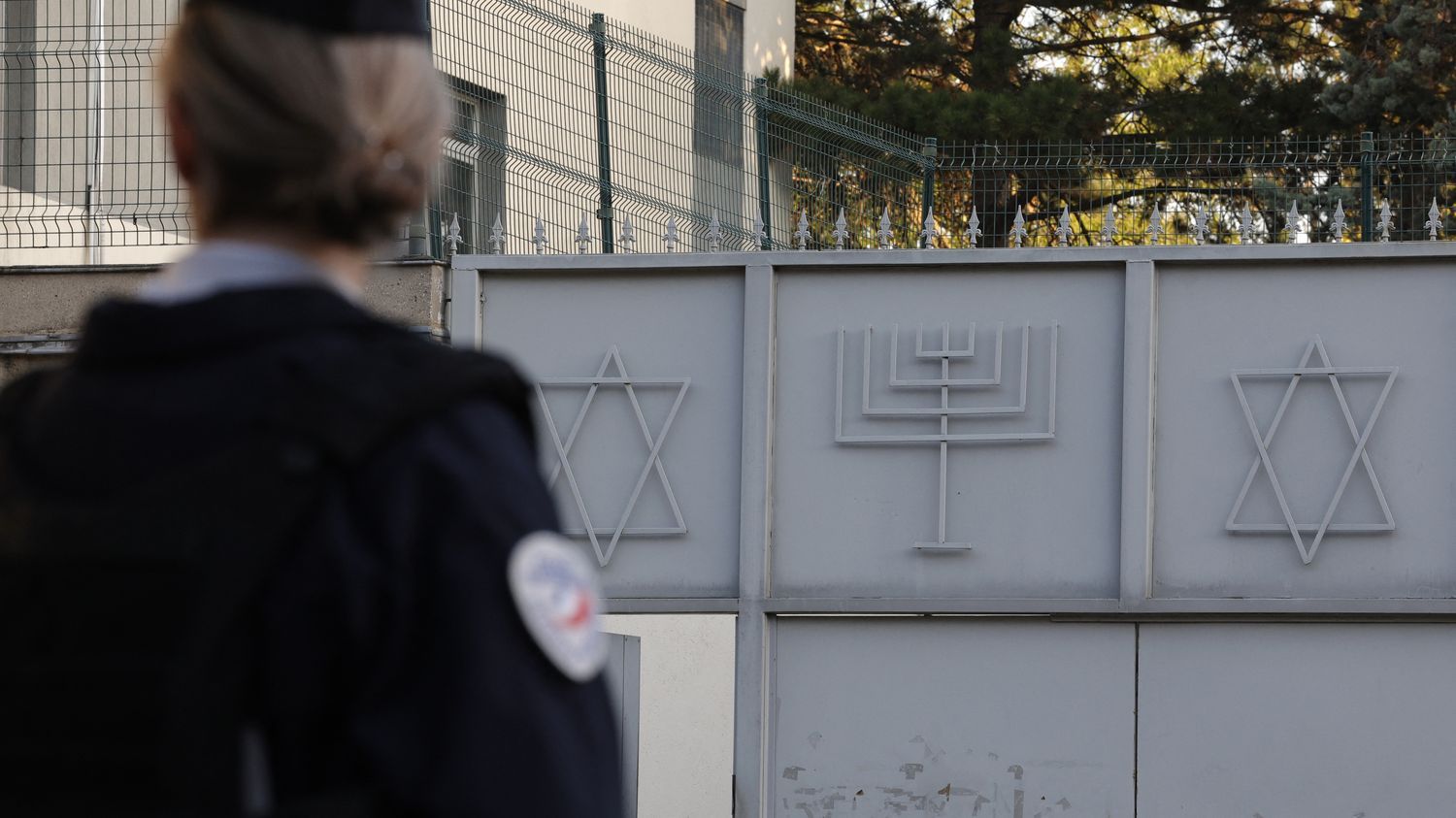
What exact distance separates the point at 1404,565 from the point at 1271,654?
2.12ft

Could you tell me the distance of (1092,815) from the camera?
302 inches

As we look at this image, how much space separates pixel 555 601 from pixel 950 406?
6679 millimetres

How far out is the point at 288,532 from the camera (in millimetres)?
1263

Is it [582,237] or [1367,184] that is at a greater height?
[1367,184]

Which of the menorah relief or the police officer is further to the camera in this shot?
the menorah relief

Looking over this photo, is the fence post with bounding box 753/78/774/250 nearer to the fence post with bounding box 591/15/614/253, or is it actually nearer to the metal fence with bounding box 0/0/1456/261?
the metal fence with bounding box 0/0/1456/261

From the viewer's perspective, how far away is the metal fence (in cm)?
905

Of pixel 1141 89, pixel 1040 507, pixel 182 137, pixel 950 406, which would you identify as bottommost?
pixel 1040 507

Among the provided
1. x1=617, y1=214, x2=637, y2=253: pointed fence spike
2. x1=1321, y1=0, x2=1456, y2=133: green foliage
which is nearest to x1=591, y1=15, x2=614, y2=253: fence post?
x1=617, y1=214, x2=637, y2=253: pointed fence spike

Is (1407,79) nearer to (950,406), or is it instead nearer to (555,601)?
(950,406)

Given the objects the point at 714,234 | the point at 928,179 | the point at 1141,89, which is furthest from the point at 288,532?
the point at 1141,89

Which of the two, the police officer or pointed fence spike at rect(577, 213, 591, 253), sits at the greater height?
pointed fence spike at rect(577, 213, 591, 253)

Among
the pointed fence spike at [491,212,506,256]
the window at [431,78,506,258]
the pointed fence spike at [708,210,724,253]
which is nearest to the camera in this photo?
the pointed fence spike at [491,212,506,256]

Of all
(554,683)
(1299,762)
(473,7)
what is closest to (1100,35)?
(473,7)
